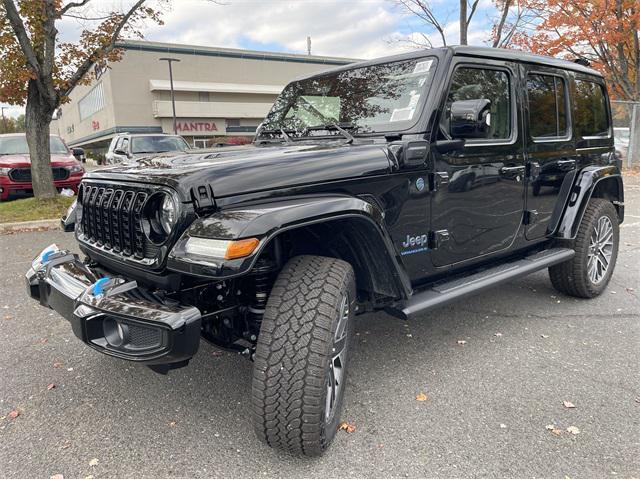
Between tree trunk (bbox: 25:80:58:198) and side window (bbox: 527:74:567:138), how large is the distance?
877 centimetres

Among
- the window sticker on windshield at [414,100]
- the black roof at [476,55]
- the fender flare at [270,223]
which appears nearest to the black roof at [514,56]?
the black roof at [476,55]

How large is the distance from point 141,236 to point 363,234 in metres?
1.09

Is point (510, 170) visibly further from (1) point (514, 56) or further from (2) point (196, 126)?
(2) point (196, 126)

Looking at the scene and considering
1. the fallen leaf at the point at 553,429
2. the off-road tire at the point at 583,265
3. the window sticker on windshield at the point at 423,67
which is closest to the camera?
the fallen leaf at the point at 553,429

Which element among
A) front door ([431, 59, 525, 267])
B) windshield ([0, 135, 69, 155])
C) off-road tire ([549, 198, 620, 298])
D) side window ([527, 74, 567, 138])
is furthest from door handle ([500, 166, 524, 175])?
windshield ([0, 135, 69, 155])

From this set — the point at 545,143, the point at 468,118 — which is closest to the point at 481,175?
the point at 468,118

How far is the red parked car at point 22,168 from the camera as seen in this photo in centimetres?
1031

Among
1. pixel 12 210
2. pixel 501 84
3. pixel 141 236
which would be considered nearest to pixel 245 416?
pixel 141 236

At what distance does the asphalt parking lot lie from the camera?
2.23m

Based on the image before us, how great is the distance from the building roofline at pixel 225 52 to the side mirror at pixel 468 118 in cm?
3888

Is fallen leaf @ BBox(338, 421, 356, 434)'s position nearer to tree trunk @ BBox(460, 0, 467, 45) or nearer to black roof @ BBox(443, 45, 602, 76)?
black roof @ BBox(443, 45, 602, 76)

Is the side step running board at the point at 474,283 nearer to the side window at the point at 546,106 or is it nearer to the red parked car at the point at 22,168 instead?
the side window at the point at 546,106

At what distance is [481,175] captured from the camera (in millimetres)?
3139

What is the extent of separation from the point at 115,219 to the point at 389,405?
1796mm
